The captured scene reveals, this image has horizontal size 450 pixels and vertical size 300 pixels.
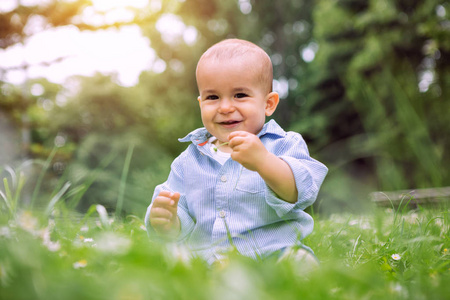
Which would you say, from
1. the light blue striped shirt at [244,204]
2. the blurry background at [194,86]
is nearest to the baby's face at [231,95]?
the light blue striped shirt at [244,204]

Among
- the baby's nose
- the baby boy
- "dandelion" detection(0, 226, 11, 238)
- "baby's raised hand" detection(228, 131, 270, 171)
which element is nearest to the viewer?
"dandelion" detection(0, 226, 11, 238)

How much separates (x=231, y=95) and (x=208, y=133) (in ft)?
1.05

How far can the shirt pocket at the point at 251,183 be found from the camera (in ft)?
5.72

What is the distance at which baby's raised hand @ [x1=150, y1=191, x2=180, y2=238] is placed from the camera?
5.52 ft

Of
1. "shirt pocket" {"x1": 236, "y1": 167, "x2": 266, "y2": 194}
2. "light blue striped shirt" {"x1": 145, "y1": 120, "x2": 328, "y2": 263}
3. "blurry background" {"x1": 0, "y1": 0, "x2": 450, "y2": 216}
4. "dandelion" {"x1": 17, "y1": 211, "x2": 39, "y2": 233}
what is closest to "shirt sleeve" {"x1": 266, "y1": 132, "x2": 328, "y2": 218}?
"light blue striped shirt" {"x1": 145, "y1": 120, "x2": 328, "y2": 263}

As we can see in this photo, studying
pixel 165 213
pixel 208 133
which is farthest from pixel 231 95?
pixel 165 213

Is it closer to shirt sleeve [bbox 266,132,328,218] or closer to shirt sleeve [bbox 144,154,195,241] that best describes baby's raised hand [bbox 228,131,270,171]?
shirt sleeve [bbox 266,132,328,218]

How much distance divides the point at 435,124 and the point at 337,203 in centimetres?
285

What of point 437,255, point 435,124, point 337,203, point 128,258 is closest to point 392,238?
point 437,255

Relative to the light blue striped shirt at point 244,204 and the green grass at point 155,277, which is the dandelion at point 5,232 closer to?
the green grass at point 155,277

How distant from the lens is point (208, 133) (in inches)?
80.9

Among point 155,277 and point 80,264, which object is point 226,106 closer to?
point 80,264

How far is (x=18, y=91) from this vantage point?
10633 mm

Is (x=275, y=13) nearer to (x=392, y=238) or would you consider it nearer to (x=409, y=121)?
(x=409, y=121)
